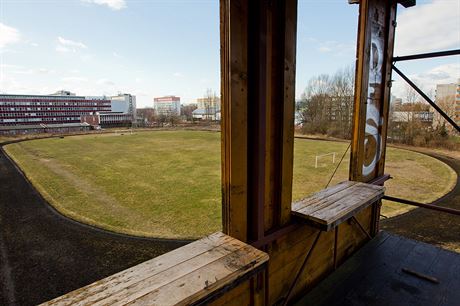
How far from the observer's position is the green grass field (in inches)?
285

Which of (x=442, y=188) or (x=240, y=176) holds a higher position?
(x=240, y=176)

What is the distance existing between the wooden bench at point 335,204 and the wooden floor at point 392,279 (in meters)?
0.91

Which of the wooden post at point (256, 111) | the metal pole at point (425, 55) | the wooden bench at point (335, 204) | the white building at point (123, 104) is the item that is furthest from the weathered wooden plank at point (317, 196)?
the white building at point (123, 104)

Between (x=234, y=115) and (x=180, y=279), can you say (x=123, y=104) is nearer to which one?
(x=234, y=115)

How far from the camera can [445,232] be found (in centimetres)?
592

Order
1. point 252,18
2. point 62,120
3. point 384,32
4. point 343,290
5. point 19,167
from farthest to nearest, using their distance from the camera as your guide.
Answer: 1. point 62,120
2. point 19,167
3. point 384,32
4. point 343,290
5. point 252,18

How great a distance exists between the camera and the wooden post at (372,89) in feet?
9.84

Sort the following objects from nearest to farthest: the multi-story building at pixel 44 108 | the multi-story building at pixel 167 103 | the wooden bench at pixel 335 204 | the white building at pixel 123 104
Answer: the wooden bench at pixel 335 204 < the multi-story building at pixel 44 108 < the white building at pixel 123 104 < the multi-story building at pixel 167 103

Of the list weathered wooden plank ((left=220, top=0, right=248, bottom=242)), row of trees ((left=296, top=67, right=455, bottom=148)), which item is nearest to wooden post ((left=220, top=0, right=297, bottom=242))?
weathered wooden plank ((left=220, top=0, right=248, bottom=242))

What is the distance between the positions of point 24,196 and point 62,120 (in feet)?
258

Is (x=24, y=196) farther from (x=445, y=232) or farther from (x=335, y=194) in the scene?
(x=445, y=232)

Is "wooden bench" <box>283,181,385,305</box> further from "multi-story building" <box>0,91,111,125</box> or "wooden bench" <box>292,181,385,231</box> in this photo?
"multi-story building" <box>0,91,111,125</box>

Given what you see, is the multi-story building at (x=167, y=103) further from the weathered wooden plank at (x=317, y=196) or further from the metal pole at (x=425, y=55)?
the weathered wooden plank at (x=317, y=196)

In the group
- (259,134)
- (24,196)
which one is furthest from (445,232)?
(24,196)
